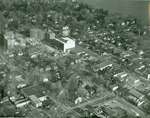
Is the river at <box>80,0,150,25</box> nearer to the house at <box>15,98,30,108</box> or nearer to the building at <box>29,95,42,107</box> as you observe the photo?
the building at <box>29,95,42,107</box>

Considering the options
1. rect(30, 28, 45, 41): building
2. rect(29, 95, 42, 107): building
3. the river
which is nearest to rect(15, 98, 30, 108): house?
rect(29, 95, 42, 107): building

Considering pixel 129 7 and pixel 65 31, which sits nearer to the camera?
pixel 65 31

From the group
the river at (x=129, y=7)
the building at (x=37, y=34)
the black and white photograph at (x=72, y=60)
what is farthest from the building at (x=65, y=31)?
the river at (x=129, y=7)

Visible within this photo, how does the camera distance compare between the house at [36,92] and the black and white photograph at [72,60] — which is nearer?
the black and white photograph at [72,60]

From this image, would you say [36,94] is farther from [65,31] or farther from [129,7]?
[129,7]

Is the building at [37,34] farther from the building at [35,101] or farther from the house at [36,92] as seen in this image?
the building at [35,101]

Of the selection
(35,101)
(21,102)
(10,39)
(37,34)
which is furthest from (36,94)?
(37,34)

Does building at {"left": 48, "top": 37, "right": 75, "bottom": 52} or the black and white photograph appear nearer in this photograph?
the black and white photograph

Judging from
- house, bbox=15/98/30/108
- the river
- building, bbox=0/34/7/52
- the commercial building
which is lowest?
house, bbox=15/98/30/108

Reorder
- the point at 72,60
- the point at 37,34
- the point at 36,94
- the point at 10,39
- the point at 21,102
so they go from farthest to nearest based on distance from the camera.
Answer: the point at 37,34
the point at 10,39
the point at 72,60
the point at 36,94
the point at 21,102
